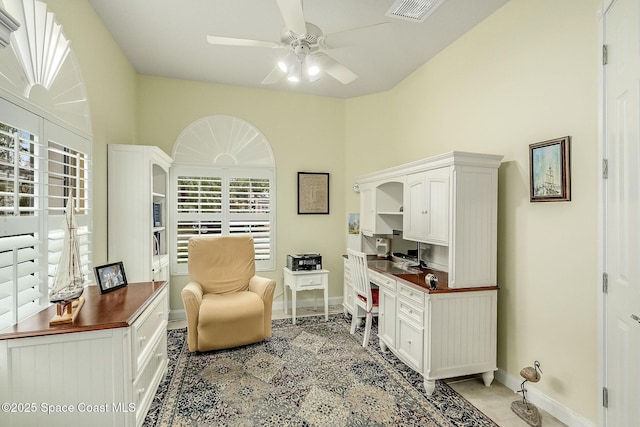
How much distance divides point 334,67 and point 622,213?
6.85 feet

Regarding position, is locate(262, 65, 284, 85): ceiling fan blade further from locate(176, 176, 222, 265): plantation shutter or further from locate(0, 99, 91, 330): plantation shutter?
locate(176, 176, 222, 265): plantation shutter

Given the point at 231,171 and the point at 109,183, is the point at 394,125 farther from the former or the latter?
the point at 109,183

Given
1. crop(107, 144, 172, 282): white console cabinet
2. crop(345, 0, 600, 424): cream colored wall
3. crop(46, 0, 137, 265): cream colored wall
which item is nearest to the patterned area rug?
crop(345, 0, 600, 424): cream colored wall

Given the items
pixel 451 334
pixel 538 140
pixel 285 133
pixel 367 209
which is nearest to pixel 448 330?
pixel 451 334

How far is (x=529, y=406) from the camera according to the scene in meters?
2.19

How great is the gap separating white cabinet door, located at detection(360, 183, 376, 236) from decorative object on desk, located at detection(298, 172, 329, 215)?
63 cm

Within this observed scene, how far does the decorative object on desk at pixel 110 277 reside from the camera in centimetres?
215

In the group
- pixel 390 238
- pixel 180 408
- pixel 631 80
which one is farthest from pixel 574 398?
pixel 180 408

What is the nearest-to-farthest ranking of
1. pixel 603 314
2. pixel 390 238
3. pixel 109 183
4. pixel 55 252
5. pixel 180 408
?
pixel 603 314 → pixel 55 252 → pixel 180 408 → pixel 109 183 → pixel 390 238

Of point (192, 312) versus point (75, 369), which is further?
point (192, 312)

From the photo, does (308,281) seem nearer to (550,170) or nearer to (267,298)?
(267,298)

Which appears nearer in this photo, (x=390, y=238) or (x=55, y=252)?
(x=55, y=252)

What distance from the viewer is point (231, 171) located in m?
4.30

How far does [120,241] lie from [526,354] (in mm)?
3691
